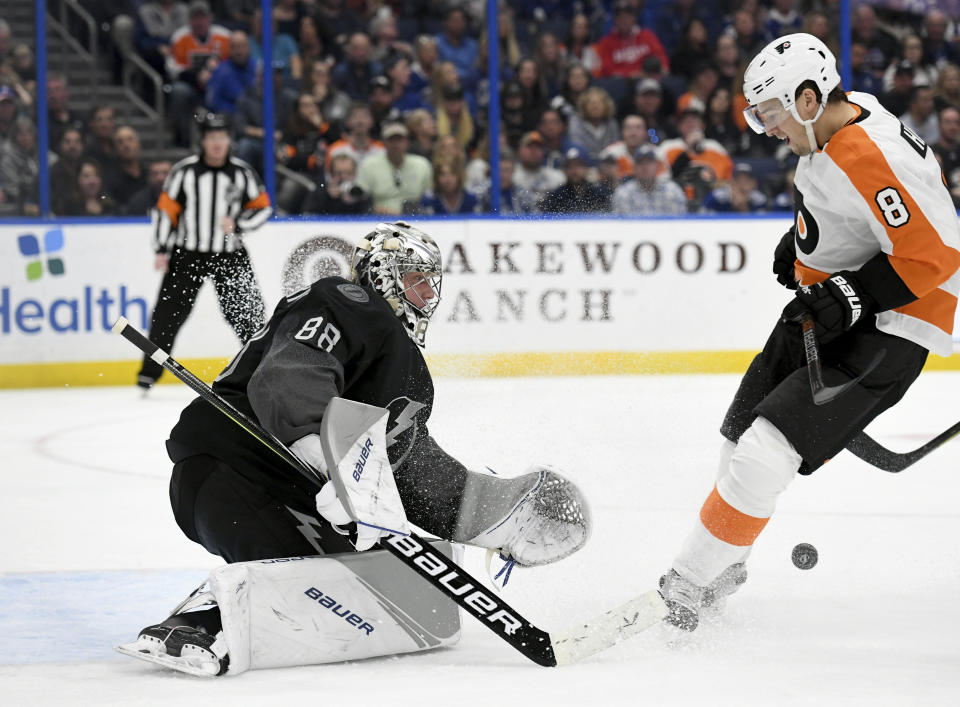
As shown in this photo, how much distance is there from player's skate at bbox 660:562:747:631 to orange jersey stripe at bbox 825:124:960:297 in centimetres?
66

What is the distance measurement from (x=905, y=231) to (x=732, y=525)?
0.64 meters

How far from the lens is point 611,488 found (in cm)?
425

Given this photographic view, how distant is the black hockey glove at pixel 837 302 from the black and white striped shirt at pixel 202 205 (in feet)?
15.5

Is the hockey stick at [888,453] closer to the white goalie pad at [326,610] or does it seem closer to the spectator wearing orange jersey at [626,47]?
the white goalie pad at [326,610]

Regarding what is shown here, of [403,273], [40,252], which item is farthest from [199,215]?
[403,273]

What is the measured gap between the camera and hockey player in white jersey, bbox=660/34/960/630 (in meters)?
2.65

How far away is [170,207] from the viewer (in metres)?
7.05

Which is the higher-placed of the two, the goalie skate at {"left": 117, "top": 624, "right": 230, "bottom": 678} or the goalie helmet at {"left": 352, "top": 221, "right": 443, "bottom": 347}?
the goalie helmet at {"left": 352, "top": 221, "right": 443, "bottom": 347}

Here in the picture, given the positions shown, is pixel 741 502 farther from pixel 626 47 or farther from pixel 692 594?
pixel 626 47

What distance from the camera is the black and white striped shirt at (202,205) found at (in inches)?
278

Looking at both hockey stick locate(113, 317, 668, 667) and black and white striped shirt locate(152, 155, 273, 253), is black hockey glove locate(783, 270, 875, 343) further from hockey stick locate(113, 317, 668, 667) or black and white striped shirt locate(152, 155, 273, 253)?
black and white striped shirt locate(152, 155, 273, 253)

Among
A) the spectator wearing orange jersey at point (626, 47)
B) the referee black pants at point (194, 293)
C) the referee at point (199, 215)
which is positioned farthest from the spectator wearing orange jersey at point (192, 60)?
the spectator wearing orange jersey at point (626, 47)

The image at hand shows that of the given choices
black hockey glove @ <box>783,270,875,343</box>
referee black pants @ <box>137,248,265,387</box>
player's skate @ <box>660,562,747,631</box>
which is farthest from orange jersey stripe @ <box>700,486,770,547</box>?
referee black pants @ <box>137,248,265,387</box>

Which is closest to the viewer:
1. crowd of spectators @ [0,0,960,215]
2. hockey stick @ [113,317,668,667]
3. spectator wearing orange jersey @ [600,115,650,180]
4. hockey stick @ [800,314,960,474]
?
hockey stick @ [113,317,668,667]
